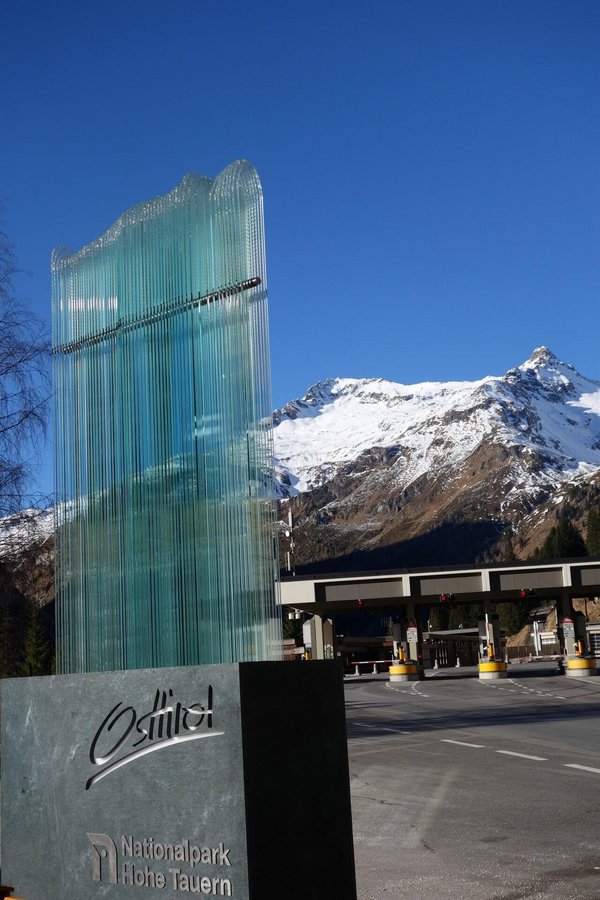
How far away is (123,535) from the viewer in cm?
618

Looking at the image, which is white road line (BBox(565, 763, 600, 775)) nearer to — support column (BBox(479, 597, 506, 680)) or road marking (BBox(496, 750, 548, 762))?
road marking (BBox(496, 750, 548, 762))

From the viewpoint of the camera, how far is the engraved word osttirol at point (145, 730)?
4918 millimetres

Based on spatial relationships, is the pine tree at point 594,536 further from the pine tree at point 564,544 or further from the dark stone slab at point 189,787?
the dark stone slab at point 189,787

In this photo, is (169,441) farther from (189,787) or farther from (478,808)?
(478,808)

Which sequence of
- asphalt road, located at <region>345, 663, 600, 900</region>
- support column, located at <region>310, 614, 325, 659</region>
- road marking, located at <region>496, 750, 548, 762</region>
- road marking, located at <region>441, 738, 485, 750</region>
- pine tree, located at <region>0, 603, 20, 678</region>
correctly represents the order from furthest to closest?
support column, located at <region>310, 614, 325, 659</region>
road marking, located at <region>441, 738, 485, 750</region>
pine tree, located at <region>0, 603, 20, 678</region>
road marking, located at <region>496, 750, 548, 762</region>
asphalt road, located at <region>345, 663, 600, 900</region>

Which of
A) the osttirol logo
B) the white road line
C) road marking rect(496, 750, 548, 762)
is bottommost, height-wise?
road marking rect(496, 750, 548, 762)

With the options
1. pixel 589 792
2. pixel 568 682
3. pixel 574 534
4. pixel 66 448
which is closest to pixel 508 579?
pixel 568 682

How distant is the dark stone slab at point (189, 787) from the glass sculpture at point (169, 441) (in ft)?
1.68

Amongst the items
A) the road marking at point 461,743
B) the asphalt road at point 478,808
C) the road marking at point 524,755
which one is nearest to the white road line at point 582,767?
the asphalt road at point 478,808

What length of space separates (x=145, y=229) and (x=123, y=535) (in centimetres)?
188

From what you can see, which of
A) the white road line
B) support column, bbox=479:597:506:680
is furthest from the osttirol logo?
support column, bbox=479:597:506:680

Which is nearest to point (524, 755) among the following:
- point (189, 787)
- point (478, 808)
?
point (478, 808)

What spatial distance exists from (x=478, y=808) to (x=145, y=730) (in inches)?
236

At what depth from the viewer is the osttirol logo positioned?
4770mm
